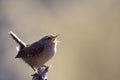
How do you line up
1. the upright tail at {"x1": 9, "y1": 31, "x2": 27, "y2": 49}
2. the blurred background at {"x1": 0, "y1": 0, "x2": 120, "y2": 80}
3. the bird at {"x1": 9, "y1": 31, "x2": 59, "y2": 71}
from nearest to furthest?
the bird at {"x1": 9, "y1": 31, "x2": 59, "y2": 71} → the upright tail at {"x1": 9, "y1": 31, "x2": 27, "y2": 49} → the blurred background at {"x1": 0, "y1": 0, "x2": 120, "y2": 80}

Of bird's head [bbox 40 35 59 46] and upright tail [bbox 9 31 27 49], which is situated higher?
upright tail [bbox 9 31 27 49]

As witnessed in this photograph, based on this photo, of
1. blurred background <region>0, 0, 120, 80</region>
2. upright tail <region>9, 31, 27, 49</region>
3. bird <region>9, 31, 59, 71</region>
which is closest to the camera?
bird <region>9, 31, 59, 71</region>

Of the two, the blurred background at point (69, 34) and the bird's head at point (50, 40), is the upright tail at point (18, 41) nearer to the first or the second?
the bird's head at point (50, 40)

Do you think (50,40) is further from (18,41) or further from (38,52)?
(18,41)

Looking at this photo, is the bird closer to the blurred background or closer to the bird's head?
the bird's head

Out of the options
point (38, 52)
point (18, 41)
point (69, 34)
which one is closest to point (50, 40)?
point (38, 52)

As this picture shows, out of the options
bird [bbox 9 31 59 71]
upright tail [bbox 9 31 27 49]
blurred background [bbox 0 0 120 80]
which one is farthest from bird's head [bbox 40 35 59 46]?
blurred background [bbox 0 0 120 80]
